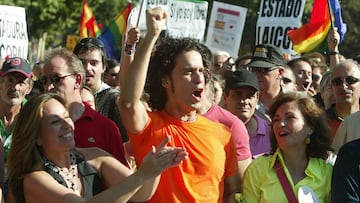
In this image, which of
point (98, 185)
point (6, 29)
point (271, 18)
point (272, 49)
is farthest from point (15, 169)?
point (271, 18)

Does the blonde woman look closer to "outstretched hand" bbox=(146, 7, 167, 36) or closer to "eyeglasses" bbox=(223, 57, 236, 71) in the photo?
"outstretched hand" bbox=(146, 7, 167, 36)

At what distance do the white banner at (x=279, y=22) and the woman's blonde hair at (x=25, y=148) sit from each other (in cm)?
683

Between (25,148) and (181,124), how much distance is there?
3.00 ft

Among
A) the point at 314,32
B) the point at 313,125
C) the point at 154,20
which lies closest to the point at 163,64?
the point at 154,20

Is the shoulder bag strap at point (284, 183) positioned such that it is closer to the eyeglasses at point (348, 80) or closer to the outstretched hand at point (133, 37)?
the outstretched hand at point (133, 37)

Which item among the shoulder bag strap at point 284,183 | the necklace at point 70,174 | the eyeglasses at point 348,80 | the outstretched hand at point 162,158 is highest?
the outstretched hand at point 162,158

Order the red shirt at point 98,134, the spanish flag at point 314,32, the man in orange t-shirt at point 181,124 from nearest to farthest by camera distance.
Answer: the man in orange t-shirt at point 181,124 → the red shirt at point 98,134 → the spanish flag at point 314,32

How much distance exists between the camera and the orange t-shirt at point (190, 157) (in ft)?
16.5

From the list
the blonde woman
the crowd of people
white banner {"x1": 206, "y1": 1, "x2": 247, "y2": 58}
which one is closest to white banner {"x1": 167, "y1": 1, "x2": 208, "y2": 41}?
white banner {"x1": 206, "y1": 1, "x2": 247, "y2": 58}

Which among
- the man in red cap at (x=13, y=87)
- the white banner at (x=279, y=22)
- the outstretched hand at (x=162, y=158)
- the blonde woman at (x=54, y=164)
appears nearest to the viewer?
the outstretched hand at (x=162, y=158)

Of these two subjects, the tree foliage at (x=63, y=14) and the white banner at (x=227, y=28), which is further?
the tree foliage at (x=63, y=14)

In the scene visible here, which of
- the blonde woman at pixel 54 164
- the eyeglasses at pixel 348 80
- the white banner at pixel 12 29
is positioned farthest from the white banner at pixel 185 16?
the blonde woman at pixel 54 164

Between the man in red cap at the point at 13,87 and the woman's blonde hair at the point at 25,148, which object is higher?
the woman's blonde hair at the point at 25,148

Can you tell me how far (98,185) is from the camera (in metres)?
5.01
